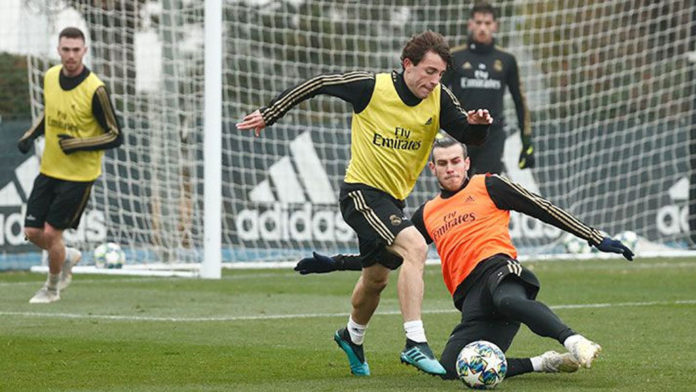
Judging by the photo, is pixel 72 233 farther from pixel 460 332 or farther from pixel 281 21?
pixel 460 332

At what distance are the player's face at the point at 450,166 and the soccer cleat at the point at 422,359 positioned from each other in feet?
3.23

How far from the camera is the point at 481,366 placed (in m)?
6.60

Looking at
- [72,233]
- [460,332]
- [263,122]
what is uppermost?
[263,122]

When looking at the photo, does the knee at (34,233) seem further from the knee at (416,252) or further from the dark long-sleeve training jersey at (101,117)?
the knee at (416,252)

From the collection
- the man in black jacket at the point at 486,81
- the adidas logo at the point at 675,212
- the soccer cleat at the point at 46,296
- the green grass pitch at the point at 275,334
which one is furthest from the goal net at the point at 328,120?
the soccer cleat at the point at 46,296

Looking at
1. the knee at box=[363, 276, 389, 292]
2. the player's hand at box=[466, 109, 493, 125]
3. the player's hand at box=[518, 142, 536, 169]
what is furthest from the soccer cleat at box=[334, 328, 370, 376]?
the player's hand at box=[518, 142, 536, 169]

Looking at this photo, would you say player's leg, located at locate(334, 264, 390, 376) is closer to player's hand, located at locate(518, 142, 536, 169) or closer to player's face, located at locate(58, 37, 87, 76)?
player's face, located at locate(58, 37, 87, 76)

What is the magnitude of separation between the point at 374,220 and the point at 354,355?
0.73 meters

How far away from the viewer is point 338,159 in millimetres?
19359

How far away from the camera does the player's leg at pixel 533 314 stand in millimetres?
6461

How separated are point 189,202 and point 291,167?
2431 millimetres

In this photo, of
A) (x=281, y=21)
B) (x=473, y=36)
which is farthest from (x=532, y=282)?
(x=281, y=21)

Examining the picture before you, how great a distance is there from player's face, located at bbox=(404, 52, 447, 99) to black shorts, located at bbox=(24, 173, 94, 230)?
544 cm

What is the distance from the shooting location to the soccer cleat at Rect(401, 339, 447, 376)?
6.81 m
